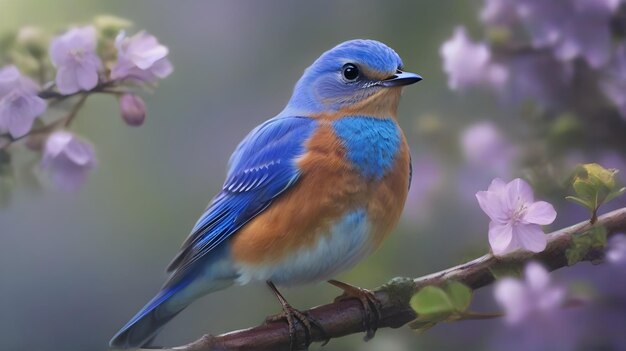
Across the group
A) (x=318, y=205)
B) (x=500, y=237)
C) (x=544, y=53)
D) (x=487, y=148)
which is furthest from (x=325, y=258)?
(x=544, y=53)

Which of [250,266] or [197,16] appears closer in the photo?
[250,266]

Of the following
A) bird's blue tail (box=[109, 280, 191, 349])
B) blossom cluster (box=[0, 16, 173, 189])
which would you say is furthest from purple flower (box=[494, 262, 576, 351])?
blossom cluster (box=[0, 16, 173, 189])

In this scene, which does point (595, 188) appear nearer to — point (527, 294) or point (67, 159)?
point (527, 294)

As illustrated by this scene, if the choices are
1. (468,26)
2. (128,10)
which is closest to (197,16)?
(128,10)

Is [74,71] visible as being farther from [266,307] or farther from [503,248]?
[503,248]

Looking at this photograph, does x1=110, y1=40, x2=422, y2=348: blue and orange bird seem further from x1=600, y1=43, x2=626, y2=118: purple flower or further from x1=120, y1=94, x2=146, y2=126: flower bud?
x1=600, y1=43, x2=626, y2=118: purple flower

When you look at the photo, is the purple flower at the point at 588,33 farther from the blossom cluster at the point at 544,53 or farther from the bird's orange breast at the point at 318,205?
the bird's orange breast at the point at 318,205
